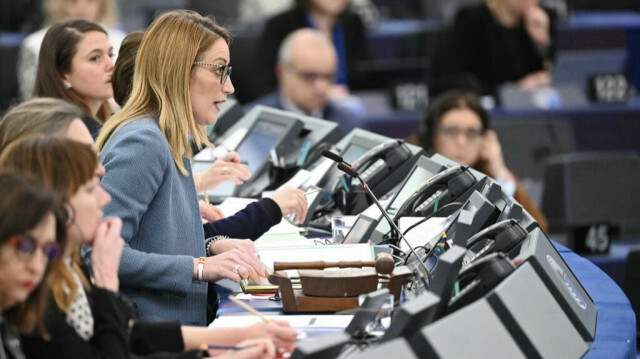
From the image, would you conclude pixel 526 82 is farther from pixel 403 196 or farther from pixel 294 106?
pixel 403 196

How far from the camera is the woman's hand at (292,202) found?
11.9 feet

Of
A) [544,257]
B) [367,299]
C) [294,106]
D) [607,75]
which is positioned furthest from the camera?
[607,75]

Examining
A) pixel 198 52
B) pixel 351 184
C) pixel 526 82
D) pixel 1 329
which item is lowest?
pixel 526 82

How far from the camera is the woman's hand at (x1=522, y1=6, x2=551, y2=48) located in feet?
24.5

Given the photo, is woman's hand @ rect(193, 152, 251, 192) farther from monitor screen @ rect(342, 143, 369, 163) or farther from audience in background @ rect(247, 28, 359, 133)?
audience in background @ rect(247, 28, 359, 133)

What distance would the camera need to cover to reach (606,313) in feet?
9.98

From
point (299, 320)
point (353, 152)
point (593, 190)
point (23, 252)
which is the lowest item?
point (593, 190)

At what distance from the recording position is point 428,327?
233cm

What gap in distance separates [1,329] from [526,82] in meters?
5.65

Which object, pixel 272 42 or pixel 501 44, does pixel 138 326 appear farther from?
pixel 501 44

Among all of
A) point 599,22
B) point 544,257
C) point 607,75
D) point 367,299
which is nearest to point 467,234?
point 544,257

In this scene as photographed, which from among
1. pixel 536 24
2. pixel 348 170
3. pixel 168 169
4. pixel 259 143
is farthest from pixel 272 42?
pixel 168 169

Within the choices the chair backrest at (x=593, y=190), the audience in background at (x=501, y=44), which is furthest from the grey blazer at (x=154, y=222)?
the audience in background at (x=501, y=44)

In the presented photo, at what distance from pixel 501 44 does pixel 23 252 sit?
226 inches
